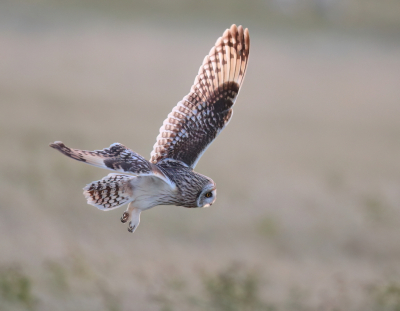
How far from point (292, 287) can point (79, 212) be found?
688 cm

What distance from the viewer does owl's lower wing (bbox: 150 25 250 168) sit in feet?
11.4

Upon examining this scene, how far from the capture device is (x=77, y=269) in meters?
13.6

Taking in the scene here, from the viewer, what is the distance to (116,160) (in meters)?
2.54

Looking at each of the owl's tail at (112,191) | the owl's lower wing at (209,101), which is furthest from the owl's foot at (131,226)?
the owl's lower wing at (209,101)

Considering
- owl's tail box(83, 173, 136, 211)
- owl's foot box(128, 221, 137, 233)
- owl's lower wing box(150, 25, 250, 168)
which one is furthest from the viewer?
owl's lower wing box(150, 25, 250, 168)

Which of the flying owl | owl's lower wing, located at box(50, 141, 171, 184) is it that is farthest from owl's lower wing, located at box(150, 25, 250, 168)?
owl's lower wing, located at box(50, 141, 171, 184)

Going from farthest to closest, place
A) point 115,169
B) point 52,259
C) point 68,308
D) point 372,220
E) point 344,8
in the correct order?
point 344,8
point 372,220
point 52,259
point 68,308
point 115,169

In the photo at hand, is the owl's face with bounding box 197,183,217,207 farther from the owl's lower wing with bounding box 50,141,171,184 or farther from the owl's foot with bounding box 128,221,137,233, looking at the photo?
the owl's foot with bounding box 128,221,137,233

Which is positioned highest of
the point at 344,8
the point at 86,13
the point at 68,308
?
the point at 344,8

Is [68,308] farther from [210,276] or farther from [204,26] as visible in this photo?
[204,26]

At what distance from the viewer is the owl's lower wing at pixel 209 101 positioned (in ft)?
11.4

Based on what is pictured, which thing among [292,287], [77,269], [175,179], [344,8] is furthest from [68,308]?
[344,8]

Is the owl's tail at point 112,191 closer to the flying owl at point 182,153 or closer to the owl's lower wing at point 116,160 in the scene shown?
the flying owl at point 182,153

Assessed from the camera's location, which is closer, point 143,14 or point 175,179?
point 175,179
